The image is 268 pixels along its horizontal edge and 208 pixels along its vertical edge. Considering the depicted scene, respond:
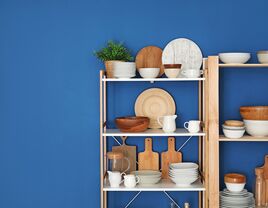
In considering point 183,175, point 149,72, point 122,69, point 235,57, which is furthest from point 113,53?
point 183,175

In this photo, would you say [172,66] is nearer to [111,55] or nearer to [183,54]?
[183,54]

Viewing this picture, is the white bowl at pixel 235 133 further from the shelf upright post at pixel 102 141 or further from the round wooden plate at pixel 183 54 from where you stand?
the shelf upright post at pixel 102 141

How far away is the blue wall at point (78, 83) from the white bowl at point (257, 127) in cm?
26

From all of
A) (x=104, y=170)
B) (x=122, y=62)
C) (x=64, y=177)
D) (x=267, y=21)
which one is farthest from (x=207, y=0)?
(x=64, y=177)

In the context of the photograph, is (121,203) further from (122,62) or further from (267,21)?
(267,21)

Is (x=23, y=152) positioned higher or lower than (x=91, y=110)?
lower

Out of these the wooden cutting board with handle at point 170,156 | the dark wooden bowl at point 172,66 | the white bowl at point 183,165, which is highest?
the dark wooden bowl at point 172,66

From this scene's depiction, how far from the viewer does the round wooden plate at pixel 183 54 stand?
314 centimetres

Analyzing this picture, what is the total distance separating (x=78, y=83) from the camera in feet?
10.5

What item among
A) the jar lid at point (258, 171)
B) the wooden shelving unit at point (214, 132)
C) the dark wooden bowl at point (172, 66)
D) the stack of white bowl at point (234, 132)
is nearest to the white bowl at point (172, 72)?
the dark wooden bowl at point (172, 66)

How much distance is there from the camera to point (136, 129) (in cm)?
293

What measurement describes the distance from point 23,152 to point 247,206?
1473 mm

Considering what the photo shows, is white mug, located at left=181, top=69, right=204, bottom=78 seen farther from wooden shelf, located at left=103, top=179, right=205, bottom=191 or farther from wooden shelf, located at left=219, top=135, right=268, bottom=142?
wooden shelf, located at left=103, top=179, right=205, bottom=191

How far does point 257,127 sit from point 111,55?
3.24ft
